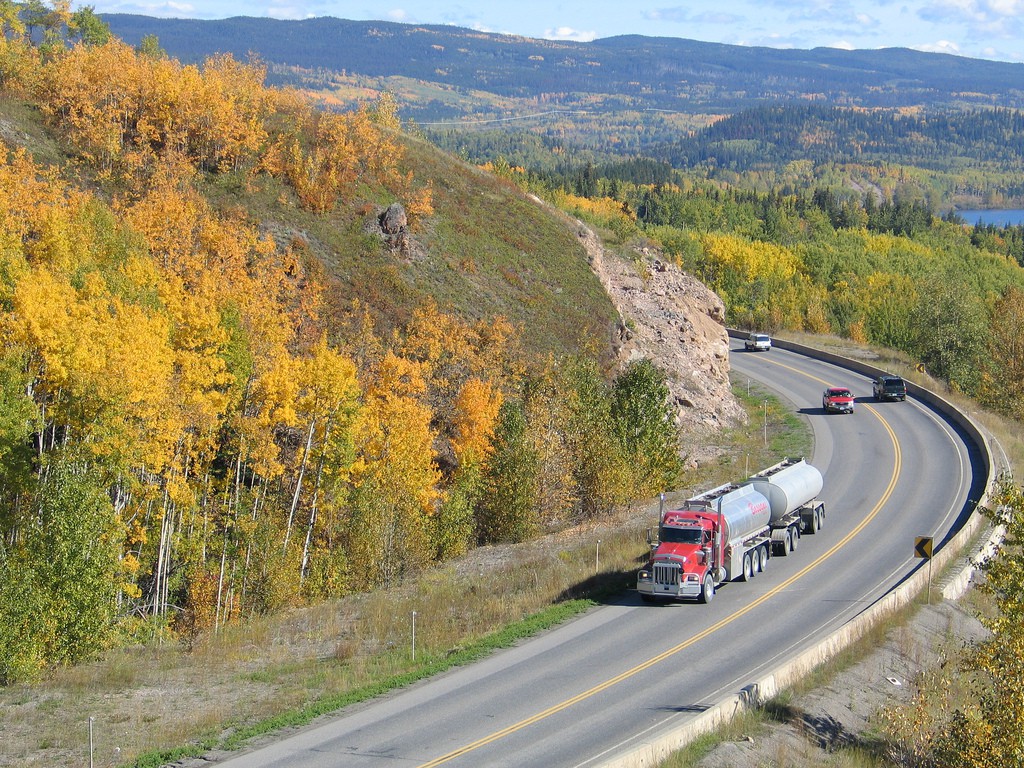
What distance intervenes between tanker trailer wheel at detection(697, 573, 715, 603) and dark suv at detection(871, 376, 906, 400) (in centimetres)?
3777

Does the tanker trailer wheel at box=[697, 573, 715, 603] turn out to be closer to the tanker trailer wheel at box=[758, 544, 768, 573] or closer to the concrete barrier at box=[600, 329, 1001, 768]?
the tanker trailer wheel at box=[758, 544, 768, 573]

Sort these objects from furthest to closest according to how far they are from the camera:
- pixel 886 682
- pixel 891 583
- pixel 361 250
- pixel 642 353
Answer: pixel 642 353 < pixel 361 250 < pixel 891 583 < pixel 886 682

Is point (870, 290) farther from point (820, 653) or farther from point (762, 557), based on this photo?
point (820, 653)

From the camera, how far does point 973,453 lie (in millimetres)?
52469

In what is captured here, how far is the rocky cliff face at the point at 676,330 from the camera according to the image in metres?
64.5

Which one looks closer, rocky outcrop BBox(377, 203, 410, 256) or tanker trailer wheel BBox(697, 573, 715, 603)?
tanker trailer wheel BBox(697, 573, 715, 603)

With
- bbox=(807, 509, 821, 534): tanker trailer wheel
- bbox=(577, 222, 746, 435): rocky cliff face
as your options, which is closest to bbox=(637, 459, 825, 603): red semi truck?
bbox=(807, 509, 821, 534): tanker trailer wheel

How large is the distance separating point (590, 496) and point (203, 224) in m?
23.5

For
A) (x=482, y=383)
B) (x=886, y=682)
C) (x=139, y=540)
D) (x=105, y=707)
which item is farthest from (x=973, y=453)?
(x=105, y=707)

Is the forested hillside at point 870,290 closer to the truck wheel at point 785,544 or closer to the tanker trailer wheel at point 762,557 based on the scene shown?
→ the truck wheel at point 785,544

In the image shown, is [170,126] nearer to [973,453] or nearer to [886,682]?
[973,453]

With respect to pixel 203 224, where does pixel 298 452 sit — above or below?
below

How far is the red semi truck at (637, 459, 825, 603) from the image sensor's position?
3088cm

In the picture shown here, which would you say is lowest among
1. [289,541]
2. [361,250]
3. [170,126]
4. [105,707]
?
[289,541]
